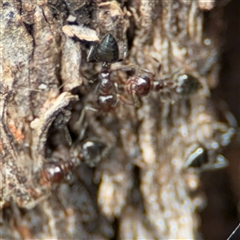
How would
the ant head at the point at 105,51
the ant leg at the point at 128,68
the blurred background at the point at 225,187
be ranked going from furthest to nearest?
1. the blurred background at the point at 225,187
2. the ant leg at the point at 128,68
3. the ant head at the point at 105,51

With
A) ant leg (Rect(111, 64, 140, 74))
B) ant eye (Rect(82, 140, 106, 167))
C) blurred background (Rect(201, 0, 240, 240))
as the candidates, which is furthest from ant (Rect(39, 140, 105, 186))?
blurred background (Rect(201, 0, 240, 240))

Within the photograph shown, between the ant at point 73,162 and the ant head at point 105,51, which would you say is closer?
the ant head at point 105,51

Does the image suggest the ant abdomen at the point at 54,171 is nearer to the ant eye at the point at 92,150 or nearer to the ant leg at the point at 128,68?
the ant eye at the point at 92,150

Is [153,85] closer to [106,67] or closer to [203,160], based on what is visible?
[106,67]

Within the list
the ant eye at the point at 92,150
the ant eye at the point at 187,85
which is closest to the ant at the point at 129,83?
the ant eye at the point at 187,85

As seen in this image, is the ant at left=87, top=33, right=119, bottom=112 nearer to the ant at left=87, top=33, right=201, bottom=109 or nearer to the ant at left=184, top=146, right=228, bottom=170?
the ant at left=87, top=33, right=201, bottom=109

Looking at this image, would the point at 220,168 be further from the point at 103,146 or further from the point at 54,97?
the point at 54,97

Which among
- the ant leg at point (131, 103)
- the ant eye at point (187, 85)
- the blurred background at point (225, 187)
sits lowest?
the blurred background at point (225, 187)

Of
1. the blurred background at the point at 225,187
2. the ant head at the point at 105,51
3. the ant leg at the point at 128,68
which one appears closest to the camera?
the ant head at the point at 105,51
